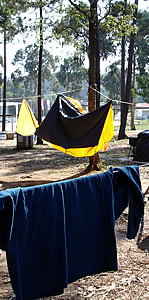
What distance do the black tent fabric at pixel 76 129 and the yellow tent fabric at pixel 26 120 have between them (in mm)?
3205

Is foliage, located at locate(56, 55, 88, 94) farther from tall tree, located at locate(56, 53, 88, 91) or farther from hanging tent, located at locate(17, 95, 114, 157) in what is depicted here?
hanging tent, located at locate(17, 95, 114, 157)

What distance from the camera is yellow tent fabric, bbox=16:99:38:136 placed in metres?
10.2

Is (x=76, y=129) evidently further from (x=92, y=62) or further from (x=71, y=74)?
(x=71, y=74)

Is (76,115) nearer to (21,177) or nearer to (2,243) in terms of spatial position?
(21,177)

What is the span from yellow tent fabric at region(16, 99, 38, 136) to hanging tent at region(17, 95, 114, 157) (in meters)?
3.21

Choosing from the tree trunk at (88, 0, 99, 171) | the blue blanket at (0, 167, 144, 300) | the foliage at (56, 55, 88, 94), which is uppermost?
the foliage at (56, 55, 88, 94)

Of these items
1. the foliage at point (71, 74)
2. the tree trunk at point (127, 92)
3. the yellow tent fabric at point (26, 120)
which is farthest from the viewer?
the foliage at point (71, 74)

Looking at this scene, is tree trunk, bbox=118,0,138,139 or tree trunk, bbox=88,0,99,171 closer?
tree trunk, bbox=88,0,99,171

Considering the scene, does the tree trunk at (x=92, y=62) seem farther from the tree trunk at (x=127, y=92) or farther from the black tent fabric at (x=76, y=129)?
the tree trunk at (x=127, y=92)

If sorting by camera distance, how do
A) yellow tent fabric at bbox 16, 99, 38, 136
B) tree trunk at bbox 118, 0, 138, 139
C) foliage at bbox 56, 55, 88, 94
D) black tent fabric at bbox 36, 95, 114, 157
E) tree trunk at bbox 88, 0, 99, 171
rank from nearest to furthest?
black tent fabric at bbox 36, 95, 114, 157
tree trunk at bbox 88, 0, 99, 171
yellow tent fabric at bbox 16, 99, 38, 136
tree trunk at bbox 118, 0, 138, 139
foliage at bbox 56, 55, 88, 94

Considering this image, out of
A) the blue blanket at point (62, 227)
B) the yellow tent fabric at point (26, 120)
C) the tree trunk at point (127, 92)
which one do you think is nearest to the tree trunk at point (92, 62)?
the yellow tent fabric at point (26, 120)

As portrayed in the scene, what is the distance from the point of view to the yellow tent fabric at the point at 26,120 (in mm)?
10226

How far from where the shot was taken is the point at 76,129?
6461mm

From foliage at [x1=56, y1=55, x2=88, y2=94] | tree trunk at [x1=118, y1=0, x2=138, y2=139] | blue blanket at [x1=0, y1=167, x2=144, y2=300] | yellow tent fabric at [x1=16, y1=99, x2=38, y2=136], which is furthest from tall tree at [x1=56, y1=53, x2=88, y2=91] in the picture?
blue blanket at [x1=0, y1=167, x2=144, y2=300]
